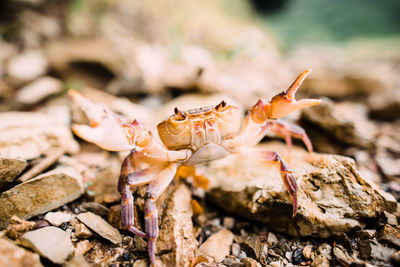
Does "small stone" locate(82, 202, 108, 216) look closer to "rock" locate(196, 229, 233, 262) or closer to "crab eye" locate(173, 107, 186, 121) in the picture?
"rock" locate(196, 229, 233, 262)

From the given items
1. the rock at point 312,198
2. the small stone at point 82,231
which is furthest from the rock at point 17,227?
the rock at point 312,198

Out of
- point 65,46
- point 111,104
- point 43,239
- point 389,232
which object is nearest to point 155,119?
point 111,104

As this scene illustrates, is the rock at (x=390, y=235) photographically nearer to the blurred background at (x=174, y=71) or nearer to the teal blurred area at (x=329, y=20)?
the blurred background at (x=174, y=71)

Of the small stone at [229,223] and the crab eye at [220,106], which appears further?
the small stone at [229,223]

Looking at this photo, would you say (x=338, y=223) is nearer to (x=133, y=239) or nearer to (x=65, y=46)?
(x=133, y=239)

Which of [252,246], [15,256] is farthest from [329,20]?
[15,256]

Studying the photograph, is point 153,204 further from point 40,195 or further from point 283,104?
point 283,104

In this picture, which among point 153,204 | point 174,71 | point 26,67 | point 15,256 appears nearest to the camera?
point 15,256
